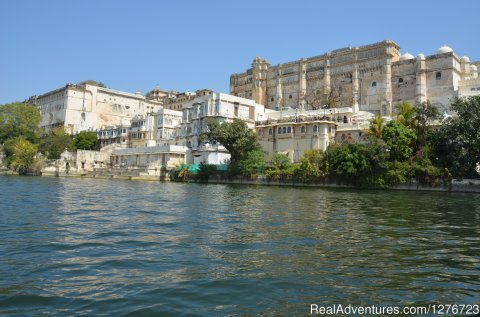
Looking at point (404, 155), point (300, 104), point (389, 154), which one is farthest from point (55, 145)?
point (404, 155)

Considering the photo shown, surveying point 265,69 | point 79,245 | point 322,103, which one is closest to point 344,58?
point 322,103

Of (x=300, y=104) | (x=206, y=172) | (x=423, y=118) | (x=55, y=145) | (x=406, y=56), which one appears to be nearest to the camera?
(x=423, y=118)

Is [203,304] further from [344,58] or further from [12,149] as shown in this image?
[12,149]

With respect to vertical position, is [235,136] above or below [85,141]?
below

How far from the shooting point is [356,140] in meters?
46.8

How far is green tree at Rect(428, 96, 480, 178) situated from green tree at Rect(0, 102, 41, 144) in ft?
247

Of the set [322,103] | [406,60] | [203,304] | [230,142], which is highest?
[406,60]

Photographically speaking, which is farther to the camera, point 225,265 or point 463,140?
point 463,140

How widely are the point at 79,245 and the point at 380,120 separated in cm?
3751

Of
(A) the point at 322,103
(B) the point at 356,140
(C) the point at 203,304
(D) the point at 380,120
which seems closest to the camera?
(C) the point at 203,304

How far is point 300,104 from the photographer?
240 ft

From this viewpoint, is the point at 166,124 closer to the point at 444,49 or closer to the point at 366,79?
the point at 366,79

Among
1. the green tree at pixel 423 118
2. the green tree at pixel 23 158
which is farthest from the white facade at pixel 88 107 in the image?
Result: the green tree at pixel 423 118

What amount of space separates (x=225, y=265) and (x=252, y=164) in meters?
39.2
